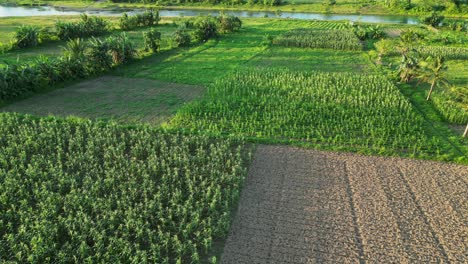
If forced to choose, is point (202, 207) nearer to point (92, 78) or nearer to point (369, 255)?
point (369, 255)

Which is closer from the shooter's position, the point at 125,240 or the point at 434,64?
the point at 125,240

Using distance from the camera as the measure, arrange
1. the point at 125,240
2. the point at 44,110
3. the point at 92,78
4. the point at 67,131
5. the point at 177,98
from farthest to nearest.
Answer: the point at 92,78
the point at 177,98
the point at 44,110
the point at 67,131
the point at 125,240

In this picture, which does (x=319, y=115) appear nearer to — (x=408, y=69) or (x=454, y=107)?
(x=454, y=107)

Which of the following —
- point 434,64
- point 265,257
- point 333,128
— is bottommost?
point 265,257

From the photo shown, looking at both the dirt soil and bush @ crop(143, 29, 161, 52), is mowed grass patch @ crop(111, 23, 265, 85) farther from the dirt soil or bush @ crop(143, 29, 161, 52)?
the dirt soil

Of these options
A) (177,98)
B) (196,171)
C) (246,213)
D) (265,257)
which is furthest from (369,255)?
(177,98)

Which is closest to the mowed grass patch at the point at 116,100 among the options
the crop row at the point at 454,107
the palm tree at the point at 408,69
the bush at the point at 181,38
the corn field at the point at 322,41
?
the bush at the point at 181,38

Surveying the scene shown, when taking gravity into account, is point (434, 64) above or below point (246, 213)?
above
